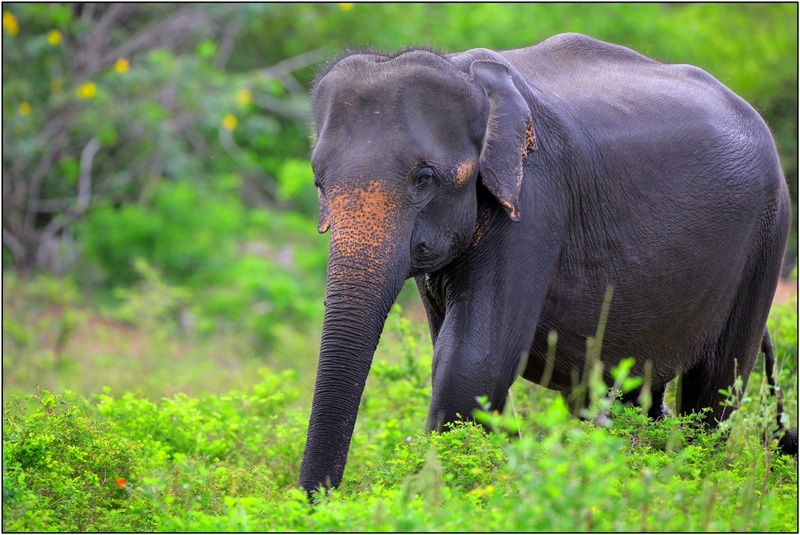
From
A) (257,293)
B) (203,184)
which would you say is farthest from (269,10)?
(257,293)

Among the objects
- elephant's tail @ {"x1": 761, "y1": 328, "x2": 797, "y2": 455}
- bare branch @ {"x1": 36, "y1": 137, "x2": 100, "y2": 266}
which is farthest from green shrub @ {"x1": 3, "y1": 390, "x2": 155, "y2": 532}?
bare branch @ {"x1": 36, "y1": 137, "x2": 100, "y2": 266}

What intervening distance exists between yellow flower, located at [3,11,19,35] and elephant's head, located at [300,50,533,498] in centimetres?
895

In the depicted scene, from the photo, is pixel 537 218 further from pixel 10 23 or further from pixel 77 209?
pixel 77 209

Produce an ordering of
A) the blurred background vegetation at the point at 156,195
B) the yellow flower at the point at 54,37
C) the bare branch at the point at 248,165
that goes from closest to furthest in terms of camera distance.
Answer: the blurred background vegetation at the point at 156,195
the yellow flower at the point at 54,37
the bare branch at the point at 248,165

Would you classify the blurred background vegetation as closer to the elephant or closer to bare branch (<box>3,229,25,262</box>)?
bare branch (<box>3,229,25,262</box>)

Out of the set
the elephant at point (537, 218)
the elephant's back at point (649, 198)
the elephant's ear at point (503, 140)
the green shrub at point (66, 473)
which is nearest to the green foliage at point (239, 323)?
the green shrub at point (66, 473)

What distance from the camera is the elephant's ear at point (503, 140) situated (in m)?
4.34

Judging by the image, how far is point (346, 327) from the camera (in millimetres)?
4004

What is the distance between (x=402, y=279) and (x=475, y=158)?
60cm

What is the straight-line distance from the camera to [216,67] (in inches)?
626

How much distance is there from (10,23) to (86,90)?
112 centimetres

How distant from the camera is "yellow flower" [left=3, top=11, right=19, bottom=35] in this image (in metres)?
12.2

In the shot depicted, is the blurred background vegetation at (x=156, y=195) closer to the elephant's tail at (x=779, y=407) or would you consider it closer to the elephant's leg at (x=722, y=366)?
the elephant's tail at (x=779, y=407)

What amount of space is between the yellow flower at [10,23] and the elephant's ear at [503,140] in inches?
368
